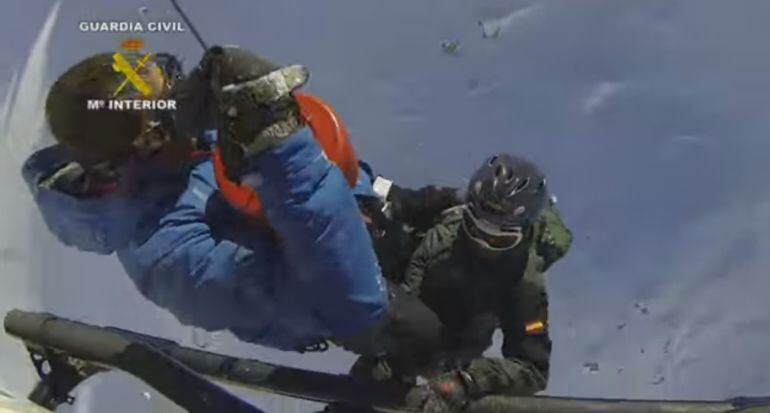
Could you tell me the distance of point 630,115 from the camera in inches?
49.9

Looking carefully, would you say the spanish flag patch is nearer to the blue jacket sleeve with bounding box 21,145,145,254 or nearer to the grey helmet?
the grey helmet

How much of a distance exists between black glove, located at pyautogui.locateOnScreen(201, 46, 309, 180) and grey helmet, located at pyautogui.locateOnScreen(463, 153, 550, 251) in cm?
23

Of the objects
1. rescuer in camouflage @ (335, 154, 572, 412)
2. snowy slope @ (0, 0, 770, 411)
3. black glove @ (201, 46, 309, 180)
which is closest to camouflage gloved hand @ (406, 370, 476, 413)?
rescuer in camouflage @ (335, 154, 572, 412)

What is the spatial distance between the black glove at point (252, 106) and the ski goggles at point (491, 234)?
0.23 metres

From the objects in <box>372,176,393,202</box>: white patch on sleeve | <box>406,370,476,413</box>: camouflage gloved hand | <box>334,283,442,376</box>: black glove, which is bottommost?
<box>406,370,476,413</box>: camouflage gloved hand

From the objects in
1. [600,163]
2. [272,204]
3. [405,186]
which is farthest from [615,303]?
[272,204]

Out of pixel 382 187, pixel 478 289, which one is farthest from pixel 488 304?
pixel 382 187

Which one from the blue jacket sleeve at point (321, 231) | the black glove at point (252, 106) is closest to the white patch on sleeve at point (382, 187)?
the blue jacket sleeve at point (321, 231)

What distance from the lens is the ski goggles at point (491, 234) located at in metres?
1.21

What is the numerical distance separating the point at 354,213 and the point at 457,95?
216 millimetres

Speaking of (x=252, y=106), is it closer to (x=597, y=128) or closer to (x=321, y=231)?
(x=321, y=231)

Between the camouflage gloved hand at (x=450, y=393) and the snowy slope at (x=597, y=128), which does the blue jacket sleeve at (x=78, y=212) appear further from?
the camouflage gloved hand at (x=450, y=393)

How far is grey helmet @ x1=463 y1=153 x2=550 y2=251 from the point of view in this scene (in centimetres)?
120

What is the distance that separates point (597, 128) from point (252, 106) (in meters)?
0.39
